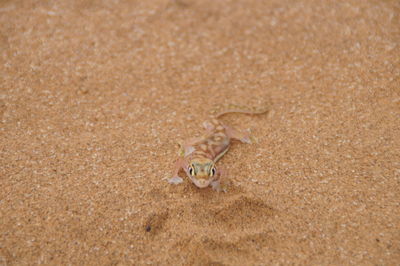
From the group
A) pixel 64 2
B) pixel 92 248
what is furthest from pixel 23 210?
pixel 64 2

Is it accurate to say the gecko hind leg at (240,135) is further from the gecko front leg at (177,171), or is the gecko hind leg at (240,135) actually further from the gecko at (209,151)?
the gecko front leg at (177,171)

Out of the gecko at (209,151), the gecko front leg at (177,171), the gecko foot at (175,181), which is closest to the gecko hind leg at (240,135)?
the gecko at (209,151)

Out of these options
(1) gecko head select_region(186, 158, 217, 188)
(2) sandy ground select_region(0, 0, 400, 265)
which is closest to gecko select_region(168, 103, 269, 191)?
(1) gecko head select_region(186, 158, 217, 188)

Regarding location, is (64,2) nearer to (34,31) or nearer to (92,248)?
(34,31)

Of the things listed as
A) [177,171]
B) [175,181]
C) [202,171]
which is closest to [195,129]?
[177,171]

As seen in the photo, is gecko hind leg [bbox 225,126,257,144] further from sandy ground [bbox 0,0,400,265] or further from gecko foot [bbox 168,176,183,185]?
gecko foot [bbox 168,176,183,185]

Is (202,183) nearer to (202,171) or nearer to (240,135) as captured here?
(202,171)

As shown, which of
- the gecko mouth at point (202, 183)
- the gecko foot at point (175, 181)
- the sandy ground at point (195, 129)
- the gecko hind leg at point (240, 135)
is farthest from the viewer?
the gecko hind leg at point (240, 135)
